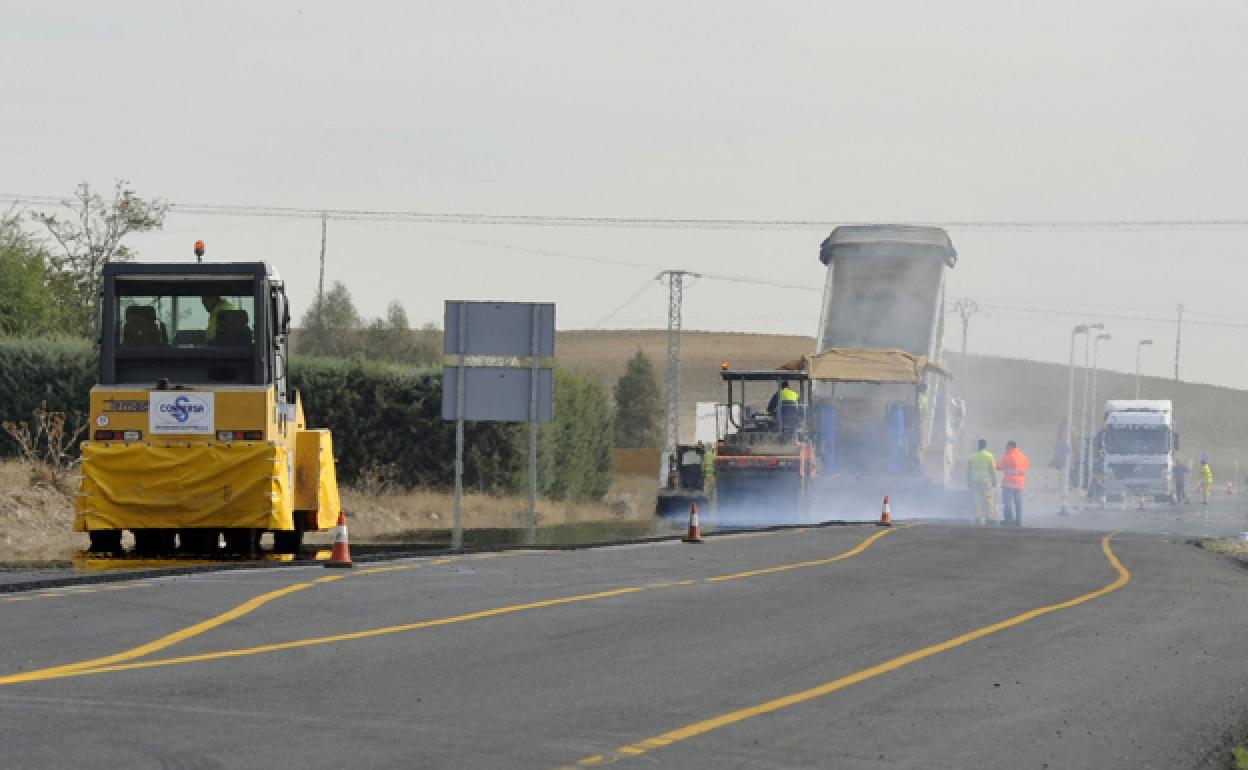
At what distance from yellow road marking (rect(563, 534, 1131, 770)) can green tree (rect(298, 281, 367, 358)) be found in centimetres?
6963

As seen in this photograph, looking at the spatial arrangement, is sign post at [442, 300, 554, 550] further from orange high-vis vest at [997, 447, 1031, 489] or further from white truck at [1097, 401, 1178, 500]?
white truck at [1097, 401, 1178, 500]

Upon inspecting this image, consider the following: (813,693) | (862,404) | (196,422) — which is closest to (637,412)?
(862,404)

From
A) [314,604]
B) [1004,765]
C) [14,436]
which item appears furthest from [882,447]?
[1004,765]

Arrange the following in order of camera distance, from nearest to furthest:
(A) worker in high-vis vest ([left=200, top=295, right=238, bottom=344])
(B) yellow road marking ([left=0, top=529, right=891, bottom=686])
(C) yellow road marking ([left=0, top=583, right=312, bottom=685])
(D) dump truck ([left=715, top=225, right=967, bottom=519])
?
(C) yellow road marking ([left=0, top=583, right=312, bottom=685]) → (B) yellow road marking ([left=0, top=529, right=891, bottom=686]) → (A) worker in high-vis vest ([left=200, top=295, right=238, bottom=344]) → (D) dump truck ([left=715, top=225, right=967, bottom=519])

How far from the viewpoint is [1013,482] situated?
135 feet

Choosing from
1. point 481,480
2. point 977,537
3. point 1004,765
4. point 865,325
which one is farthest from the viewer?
point 481,480

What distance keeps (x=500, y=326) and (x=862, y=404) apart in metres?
13.1

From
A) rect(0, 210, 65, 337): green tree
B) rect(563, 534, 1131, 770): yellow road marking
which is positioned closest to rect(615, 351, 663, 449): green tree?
rect(0, 210, 65, 337): green tree

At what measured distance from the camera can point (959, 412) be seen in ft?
159

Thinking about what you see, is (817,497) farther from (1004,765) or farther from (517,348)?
(1004,765)

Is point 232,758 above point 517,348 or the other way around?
the other way around

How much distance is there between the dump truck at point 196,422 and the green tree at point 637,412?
78.1 m

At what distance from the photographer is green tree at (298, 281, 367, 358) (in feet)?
297

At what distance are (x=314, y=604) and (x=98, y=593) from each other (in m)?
2.05
